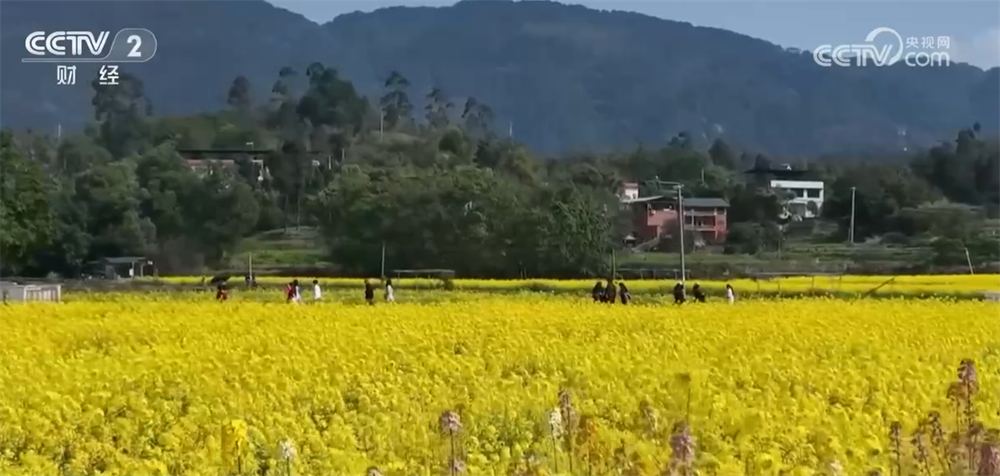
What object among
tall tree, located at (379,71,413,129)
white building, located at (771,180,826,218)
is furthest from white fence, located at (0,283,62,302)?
tall tree, located at (379,71,413,129)

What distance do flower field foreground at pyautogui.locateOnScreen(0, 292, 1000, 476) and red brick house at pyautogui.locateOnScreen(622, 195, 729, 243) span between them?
154 ft

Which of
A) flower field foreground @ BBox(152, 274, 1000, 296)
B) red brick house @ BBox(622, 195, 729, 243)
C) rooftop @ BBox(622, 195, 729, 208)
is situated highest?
rooftop @ BBox(622, 195, 729, 208)

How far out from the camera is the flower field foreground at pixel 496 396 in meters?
7.39

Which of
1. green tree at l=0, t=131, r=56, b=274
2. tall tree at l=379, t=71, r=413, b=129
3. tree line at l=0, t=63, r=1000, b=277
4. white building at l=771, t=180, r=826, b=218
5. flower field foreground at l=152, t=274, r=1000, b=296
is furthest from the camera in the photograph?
tall tree at l=379, t=71, r=413, b=129

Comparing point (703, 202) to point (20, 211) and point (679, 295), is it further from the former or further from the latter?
point (679, 295)

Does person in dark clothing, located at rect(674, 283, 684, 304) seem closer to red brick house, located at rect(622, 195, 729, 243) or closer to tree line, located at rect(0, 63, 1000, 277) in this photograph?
tree line, located at rect(0, 63, 1000, 277)

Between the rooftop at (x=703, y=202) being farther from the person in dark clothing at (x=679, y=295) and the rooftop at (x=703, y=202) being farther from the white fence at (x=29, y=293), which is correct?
the white fence at (x=29, y=293)

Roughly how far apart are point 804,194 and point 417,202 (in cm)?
3700

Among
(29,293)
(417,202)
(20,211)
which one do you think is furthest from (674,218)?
(29,293)

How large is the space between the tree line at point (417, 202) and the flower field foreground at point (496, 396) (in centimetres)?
3234

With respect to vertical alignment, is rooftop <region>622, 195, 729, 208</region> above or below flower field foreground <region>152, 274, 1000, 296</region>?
above

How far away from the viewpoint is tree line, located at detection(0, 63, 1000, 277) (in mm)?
50469

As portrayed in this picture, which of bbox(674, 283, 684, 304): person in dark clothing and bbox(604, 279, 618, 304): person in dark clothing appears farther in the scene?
bbox(604, 279, 618, 304): person in dark clothing

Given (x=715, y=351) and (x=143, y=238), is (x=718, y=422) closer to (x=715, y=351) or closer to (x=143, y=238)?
(x=715, y=351)
